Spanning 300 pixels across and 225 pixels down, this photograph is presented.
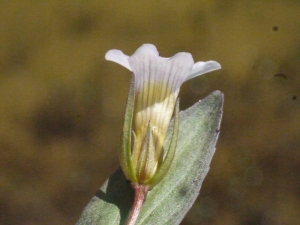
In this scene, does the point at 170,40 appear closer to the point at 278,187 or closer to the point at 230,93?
the point at 230,93

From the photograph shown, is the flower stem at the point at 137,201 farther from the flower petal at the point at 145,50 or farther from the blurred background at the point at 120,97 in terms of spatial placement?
the blurred background at the point at 120,97

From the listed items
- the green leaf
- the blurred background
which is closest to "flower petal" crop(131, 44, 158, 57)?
the green leaf

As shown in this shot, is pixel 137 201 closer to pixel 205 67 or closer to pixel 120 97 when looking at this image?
pixel 205 67

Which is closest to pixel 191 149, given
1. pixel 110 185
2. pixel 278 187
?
pixel 110 185

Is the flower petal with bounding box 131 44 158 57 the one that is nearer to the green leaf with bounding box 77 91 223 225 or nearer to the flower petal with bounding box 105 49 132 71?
the flower petal with bounding box 105 49 132 71

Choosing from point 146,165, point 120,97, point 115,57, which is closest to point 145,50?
point 115,57
